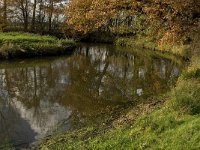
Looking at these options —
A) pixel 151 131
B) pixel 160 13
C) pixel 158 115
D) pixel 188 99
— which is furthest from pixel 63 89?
pixel 151 131

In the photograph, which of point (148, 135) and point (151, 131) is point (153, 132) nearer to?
point (151, 131)

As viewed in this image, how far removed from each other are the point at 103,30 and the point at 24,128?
1782 inches

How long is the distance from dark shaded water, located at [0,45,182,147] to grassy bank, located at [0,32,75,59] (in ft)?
4.35

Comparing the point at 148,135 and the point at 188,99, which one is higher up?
the point at 188,99

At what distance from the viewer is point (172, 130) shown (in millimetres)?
10219

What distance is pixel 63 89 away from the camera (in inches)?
807

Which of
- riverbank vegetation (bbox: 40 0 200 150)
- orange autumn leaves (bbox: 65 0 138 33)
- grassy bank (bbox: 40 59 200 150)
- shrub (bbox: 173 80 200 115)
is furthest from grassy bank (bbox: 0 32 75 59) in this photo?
shrub (bbox: 173 80 200 115)

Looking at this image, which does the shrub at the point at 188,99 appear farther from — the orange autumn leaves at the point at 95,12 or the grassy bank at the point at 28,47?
the grassy bank at the point at 28,47

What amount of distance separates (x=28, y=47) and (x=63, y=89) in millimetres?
12396

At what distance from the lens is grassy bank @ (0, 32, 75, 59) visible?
98.6 feet

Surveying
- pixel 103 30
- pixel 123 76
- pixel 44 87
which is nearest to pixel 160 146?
pixel 44 87

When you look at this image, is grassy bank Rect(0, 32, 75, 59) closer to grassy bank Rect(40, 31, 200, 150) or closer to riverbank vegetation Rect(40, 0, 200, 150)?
riverbank vegetation Rect(40, 0, 200, 150)

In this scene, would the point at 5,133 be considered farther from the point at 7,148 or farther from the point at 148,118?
the point at 148,118

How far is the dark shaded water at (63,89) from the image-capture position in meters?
14.3
